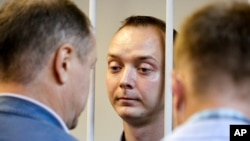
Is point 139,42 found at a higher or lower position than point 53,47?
higher

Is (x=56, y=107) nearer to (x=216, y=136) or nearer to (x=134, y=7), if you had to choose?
(x=216, y=136)

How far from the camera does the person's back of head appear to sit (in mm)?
671

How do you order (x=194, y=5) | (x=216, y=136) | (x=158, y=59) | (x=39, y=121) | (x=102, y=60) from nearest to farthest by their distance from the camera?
(x=216, y=136)
(x=39, y=121)
(x=158, y=59)
(x=194, y=5)
(x=102, y=60)

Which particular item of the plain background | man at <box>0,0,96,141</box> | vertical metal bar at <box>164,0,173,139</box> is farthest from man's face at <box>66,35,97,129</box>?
the plain background

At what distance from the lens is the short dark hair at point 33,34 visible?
910 millimetres

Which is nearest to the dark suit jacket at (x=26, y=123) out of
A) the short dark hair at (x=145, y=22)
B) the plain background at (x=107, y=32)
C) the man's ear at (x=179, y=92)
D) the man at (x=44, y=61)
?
the man at (x=44, y=61)

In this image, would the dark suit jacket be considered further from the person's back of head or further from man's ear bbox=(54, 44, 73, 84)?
the person's back of head

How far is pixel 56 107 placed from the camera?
0.93 m

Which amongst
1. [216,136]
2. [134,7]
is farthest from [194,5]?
[216,136]

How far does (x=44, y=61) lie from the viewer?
919mm

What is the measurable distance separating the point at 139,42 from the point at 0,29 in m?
0.43

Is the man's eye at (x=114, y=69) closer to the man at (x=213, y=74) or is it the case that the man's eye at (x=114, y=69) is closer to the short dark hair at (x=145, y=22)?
the short dark hair at (x=145, y=22)

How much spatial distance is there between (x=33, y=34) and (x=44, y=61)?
5cm

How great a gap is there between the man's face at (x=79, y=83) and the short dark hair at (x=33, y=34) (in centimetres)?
2
